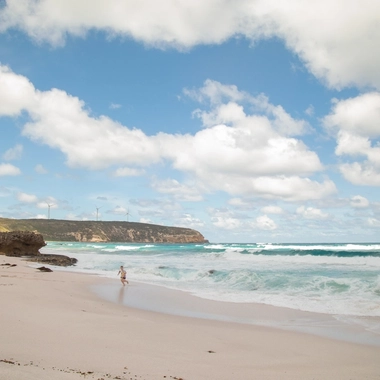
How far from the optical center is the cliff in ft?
438

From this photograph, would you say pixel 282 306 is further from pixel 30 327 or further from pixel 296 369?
pixel 30 327

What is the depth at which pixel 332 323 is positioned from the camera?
10.4m

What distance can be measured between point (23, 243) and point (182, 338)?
3453 centimetres

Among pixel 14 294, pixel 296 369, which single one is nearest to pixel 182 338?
pixel 296 369

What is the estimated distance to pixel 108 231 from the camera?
510 feet

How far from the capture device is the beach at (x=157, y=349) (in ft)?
→ 16.2

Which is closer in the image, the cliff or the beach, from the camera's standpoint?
the beach

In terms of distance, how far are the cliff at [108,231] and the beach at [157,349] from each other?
404ft

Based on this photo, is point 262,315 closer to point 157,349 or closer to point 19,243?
point 157,349

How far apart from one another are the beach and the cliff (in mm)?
123039

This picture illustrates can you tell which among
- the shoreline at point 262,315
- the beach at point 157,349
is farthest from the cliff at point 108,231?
the beach at point 157,349

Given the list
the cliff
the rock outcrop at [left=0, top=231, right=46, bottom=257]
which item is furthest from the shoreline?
the cliff

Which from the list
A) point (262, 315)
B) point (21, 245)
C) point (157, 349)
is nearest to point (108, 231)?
point (21, 245)

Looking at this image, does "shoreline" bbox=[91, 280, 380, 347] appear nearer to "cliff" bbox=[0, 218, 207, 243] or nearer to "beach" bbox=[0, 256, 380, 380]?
"beach" bbox=[0, 256, 380, 380]
